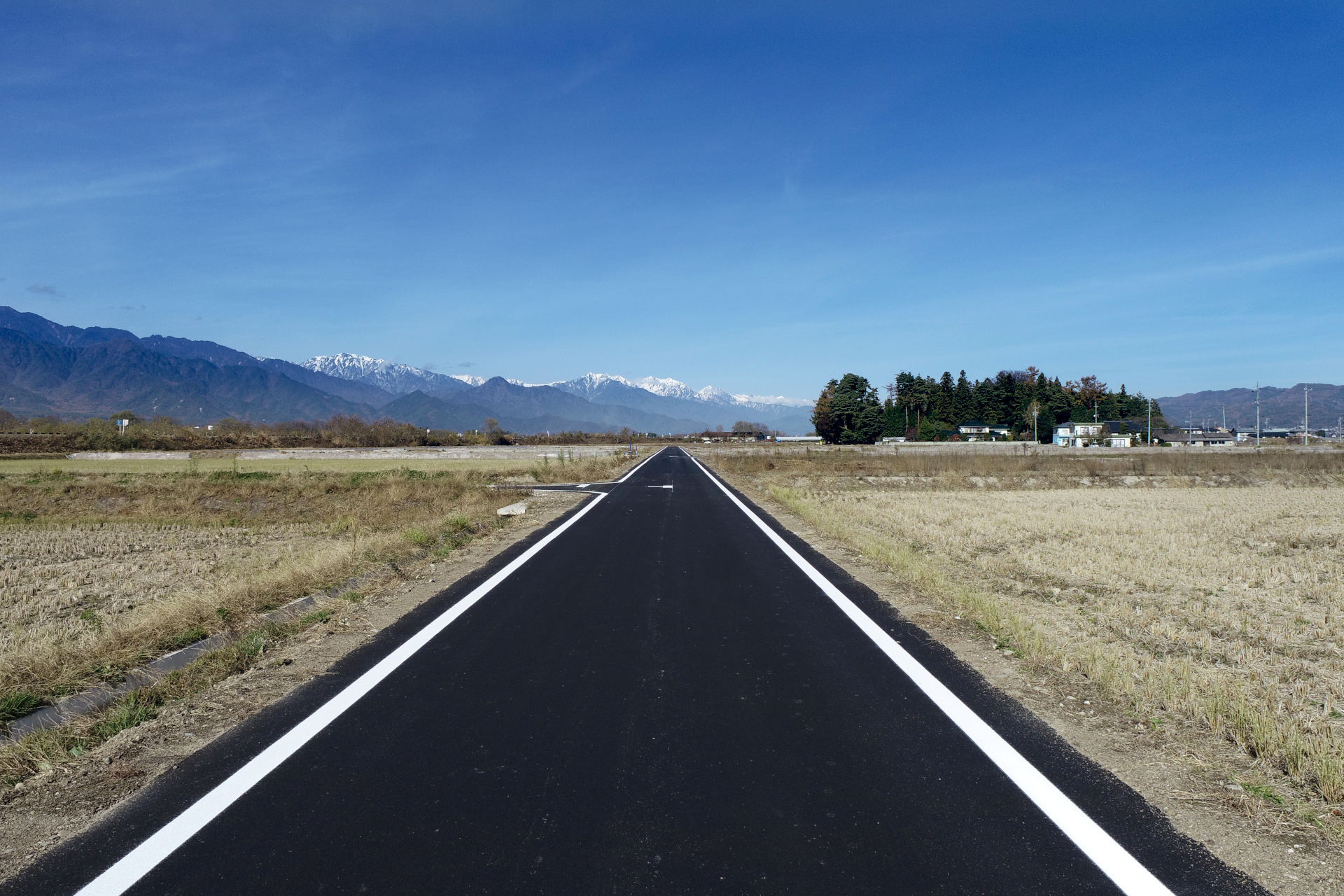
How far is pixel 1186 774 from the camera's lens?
382cm

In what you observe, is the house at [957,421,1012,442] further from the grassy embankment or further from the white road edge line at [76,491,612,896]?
the white road edge line at [76,491,612,896]

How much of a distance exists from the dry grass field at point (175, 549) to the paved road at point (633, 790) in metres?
2.17

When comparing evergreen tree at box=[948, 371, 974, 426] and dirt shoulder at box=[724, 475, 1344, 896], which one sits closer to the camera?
dirt shoulder at box=[724, 475, 1344, 896]

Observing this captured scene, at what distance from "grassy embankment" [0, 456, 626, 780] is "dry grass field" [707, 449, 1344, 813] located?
6.83m

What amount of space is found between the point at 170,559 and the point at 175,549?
2020 mm

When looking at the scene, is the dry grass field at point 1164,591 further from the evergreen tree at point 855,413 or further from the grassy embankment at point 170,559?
the evergreen tree at point 855,413

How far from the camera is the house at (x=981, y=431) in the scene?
387 ft

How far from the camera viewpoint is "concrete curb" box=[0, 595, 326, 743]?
14.9ft

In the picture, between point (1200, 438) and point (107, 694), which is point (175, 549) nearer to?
point (107, 694)

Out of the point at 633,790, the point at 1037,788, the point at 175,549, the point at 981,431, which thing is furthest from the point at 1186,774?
the point at 981,431

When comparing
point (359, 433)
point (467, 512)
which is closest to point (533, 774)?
point (467, 512)

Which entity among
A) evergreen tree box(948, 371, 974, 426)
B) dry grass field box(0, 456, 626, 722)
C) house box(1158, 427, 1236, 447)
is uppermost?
evergreen tree box(948, 371, 974, 426)

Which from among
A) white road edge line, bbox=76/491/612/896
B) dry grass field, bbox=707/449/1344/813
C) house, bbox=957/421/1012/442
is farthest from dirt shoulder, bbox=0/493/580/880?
house, bbox=957/421/1012/442

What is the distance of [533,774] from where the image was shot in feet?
12.3
